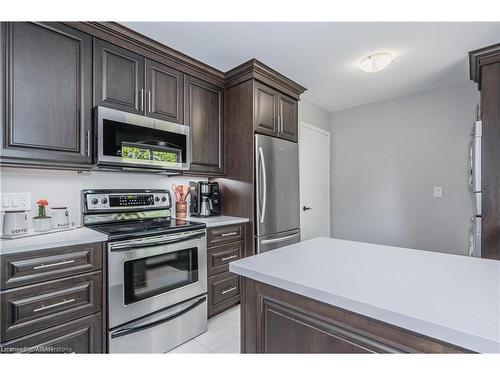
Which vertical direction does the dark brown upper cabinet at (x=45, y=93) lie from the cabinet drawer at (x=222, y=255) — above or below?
above

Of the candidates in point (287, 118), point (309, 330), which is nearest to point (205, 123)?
point (287, 118)

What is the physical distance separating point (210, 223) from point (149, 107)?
110cm

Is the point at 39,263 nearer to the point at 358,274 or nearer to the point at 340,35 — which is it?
the point at 358,274

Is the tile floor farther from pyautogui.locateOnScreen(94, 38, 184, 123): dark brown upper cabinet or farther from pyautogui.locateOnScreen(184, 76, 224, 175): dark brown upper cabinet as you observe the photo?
pyautogui.locateOnScreen(94, 38, 184, 123): dark brown upper cabinet

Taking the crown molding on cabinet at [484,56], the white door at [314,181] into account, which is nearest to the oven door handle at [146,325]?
the white door at [314,181]

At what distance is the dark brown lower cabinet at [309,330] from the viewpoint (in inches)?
24.9

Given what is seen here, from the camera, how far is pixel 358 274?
85 cm

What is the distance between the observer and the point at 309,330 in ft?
2.64

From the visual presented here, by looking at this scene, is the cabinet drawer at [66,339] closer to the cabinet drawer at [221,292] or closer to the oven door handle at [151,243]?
the oven door handle at [151,243]

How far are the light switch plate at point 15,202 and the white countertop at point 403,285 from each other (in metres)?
→ 1.63

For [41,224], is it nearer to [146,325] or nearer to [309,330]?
[146,325]

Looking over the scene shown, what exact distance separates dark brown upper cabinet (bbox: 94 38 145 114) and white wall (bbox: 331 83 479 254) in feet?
9.89

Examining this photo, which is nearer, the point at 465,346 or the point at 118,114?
the point at 465,346
